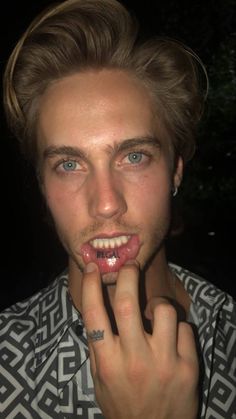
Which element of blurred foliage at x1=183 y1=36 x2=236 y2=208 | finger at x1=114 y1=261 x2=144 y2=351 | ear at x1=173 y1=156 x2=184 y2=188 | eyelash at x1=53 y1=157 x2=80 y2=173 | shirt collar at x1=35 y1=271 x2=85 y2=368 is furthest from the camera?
blurred foliage at x1=183 y1=36 x2=236 y2=208

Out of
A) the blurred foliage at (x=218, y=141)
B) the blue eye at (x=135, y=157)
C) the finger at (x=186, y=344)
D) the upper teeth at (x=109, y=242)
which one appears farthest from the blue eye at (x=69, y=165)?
the blurred foliage at (x=218, y=141)

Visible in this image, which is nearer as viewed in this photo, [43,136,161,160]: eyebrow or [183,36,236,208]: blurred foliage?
[43,136,161,160]: eyebrow

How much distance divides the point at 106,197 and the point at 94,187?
0.10 m

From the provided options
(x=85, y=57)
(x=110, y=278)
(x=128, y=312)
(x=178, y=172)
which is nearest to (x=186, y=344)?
(x=128, y=312)

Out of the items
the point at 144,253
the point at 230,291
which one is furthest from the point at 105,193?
the point at 230,291

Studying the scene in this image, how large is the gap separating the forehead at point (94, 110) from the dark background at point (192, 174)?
1.69m

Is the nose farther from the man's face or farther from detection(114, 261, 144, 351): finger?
detection(114, 261, 144, 351): finger

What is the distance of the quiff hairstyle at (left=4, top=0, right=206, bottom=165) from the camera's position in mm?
1977

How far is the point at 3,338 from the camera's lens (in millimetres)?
1878

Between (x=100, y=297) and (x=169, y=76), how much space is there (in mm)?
1500

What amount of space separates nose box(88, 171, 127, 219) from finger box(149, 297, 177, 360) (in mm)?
572

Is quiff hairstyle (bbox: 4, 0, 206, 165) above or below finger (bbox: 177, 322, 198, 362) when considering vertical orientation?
above

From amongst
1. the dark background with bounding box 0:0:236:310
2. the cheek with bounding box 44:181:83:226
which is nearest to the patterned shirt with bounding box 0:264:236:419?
the cheek with bounding box 44:181:83:226

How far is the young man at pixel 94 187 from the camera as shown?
5.60ft
